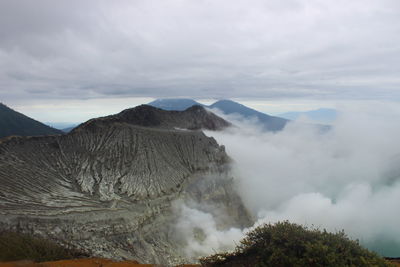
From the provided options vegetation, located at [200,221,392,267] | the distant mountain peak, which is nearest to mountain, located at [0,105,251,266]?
the distant mountain peak

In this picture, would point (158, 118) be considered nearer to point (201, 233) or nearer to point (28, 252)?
point (201, 233)

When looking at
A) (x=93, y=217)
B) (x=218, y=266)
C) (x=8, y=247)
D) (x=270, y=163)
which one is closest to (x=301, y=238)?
(x=218, y=266)

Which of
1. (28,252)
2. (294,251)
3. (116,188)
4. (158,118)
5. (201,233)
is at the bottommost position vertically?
(201,233)

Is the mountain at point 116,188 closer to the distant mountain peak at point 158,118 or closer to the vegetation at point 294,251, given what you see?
the distant mountain peak at point 158,118

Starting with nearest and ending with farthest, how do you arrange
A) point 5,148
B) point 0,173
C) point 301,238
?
point 301,238
point 0,173
point 5,148

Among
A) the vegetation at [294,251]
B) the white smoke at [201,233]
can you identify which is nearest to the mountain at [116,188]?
the white smoke at [201,233]

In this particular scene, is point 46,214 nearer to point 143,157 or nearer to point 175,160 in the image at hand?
point 143,157

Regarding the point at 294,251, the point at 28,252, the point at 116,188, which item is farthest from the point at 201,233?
the point at 294,251
